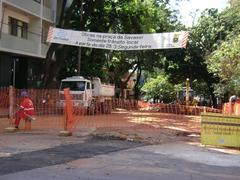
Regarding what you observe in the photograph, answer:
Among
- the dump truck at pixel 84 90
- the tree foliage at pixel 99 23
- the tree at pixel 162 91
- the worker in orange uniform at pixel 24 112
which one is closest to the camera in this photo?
the worker in orange uniform at pixel 24 112

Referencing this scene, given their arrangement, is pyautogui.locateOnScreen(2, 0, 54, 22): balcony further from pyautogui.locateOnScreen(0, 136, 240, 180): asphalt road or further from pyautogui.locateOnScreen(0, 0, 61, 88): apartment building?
pyautogui.locateOnScreen(0, 136, 240, 180): asphalt road

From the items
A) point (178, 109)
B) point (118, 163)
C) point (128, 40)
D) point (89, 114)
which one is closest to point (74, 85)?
point (89, 114)

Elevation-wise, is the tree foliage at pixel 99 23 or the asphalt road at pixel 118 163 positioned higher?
the tree foliage at pixel 99 23

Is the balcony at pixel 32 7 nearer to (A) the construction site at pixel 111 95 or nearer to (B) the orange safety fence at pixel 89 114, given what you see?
(A) the construction site at pixel 111 95

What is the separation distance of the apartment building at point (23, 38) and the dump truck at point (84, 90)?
16.7ft

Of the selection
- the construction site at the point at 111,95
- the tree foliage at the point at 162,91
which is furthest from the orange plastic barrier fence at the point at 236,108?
the tree foliage at the point at 162,91

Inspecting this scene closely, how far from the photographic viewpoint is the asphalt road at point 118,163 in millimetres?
10023

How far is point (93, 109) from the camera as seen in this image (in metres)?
31.9

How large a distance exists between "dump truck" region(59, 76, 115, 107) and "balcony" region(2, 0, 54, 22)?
6698mm

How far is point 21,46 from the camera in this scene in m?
37.1

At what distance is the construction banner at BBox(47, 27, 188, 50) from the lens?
63.5 ft

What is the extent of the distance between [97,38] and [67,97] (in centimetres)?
356

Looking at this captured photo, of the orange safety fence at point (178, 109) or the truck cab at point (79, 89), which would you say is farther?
the orange safety fence at point (178, 109)

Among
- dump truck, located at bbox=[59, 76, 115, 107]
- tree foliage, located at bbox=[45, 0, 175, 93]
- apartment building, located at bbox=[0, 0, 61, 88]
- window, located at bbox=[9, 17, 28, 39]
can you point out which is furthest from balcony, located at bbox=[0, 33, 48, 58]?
dump truck, located at bbox=[59, 76, 115, 107]
